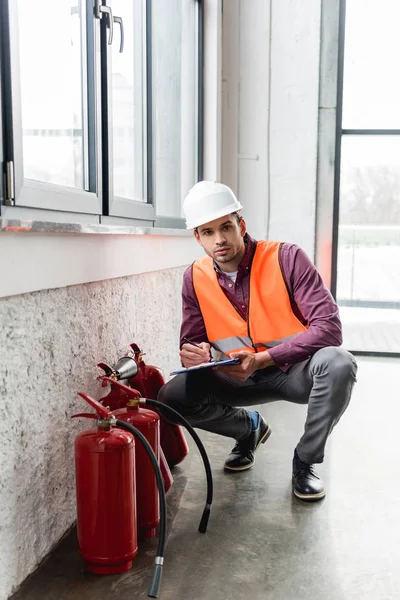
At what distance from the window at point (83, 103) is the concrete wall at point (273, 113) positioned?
0.87 meters

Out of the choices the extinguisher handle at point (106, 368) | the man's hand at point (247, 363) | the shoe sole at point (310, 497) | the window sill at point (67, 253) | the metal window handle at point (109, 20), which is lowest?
the shoe sole at point (310, 497)

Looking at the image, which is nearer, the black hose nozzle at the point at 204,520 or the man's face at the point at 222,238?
the black hose nozzle at the point at 204,520

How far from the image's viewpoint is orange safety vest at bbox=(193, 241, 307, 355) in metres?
1.97

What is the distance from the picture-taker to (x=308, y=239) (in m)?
4.02

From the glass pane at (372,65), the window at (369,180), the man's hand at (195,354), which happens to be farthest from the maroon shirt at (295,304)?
the glass pane at (372,65)

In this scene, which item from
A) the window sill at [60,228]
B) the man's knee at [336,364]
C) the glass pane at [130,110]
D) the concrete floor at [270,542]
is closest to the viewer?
the window sill at [60,228]

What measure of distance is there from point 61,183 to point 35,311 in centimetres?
57

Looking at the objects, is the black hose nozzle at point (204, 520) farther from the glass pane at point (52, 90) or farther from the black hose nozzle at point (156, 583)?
the glass pane at point (52, 90)

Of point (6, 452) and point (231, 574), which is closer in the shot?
point (6, 452)

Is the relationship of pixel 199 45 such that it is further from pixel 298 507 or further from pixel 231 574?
pixel 231 574

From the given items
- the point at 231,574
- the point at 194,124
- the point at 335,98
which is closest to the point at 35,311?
the point at 231,574

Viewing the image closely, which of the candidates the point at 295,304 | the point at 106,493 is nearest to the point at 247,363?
the point at 295,304

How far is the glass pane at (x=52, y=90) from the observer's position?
1599mm

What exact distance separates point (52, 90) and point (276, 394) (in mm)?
1252
